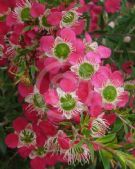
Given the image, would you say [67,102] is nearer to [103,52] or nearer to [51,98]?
[51,98]

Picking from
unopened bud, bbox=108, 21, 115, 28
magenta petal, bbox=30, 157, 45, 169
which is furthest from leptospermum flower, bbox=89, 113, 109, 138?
unopened bud, bbox=108, 21, 115, 28

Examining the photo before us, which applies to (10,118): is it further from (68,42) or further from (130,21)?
(130,21)

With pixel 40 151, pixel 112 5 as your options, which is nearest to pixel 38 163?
pixel 40 151

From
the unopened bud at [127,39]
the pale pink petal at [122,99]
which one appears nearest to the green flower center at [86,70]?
the pale pink petal at [122,99]

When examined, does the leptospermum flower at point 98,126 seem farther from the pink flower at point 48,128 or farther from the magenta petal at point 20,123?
the magenta petal at point 20,123

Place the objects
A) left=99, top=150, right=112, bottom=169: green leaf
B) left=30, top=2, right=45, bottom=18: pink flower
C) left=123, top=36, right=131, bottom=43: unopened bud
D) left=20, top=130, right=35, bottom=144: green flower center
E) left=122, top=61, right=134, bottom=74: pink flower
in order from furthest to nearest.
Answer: left=123, top=36, right=131, bottom=43: unopened bud → left=122, top=61, right=134, bottom=74: pink flower → left=20, top=130, right=35, bottom=144: green flower center → left=30, top=2, right=45, bottom=18: pink flower → left=99, top=150, right=112, bottom=169: green leaf

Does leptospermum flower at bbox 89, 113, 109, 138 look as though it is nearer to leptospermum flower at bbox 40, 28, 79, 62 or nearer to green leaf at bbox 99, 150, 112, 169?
green leaf at bbox 99, 150, 112, 169

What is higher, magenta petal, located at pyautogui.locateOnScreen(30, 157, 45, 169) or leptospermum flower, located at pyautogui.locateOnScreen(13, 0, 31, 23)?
leptospermum flower, located at pyautogui.locateOnScreen(13, 0, 31, 23)
